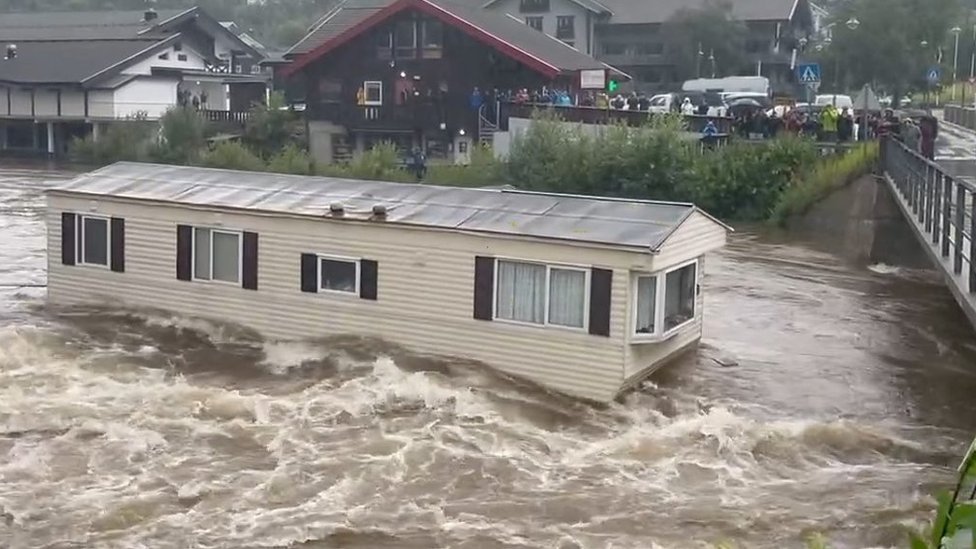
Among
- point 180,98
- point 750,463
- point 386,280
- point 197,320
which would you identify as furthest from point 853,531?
point 180,98

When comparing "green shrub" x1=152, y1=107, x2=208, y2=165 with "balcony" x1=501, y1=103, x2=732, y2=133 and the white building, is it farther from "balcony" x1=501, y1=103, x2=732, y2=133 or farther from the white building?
"balcony" x1=501, y1=103, x2=732, y2=133

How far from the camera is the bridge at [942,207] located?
52.7 feet

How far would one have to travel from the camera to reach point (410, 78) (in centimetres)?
4809

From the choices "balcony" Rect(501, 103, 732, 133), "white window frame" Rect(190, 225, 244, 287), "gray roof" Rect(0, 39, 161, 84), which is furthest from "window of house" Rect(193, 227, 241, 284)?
"gray roof" Rect(0, 39, 161, 84)

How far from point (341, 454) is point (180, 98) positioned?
47.4m

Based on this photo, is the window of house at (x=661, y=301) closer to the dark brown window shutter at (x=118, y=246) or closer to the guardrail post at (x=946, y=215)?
the guardrail post at (x=946, y=215)

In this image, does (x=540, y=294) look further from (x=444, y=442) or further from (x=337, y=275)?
(x=337, y=275)

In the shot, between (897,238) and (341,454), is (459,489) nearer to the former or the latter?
(341,454)

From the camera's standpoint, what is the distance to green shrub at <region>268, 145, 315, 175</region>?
4103cm

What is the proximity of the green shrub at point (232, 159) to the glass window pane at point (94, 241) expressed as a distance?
2158cm

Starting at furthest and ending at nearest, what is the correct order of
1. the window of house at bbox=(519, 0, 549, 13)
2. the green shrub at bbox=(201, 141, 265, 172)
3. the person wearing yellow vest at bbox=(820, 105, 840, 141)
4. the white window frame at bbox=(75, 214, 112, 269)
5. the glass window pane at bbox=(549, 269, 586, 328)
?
the window of house at bbox=(519, 0, 549, 13)
the green shrub at bbox=(201, 141, 265, 172)
the person wearing yellow vest at bbox=(820, 105, 840, 141)
the white window frame at bbox=(75, 214, 112, 269)
the glass window pane at bbox=(549, 269, 586, 328)

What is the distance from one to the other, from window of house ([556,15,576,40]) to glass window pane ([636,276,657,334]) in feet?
183

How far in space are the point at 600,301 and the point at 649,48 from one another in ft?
194

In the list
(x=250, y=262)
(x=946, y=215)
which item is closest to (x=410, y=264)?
(x=250, y=262)
